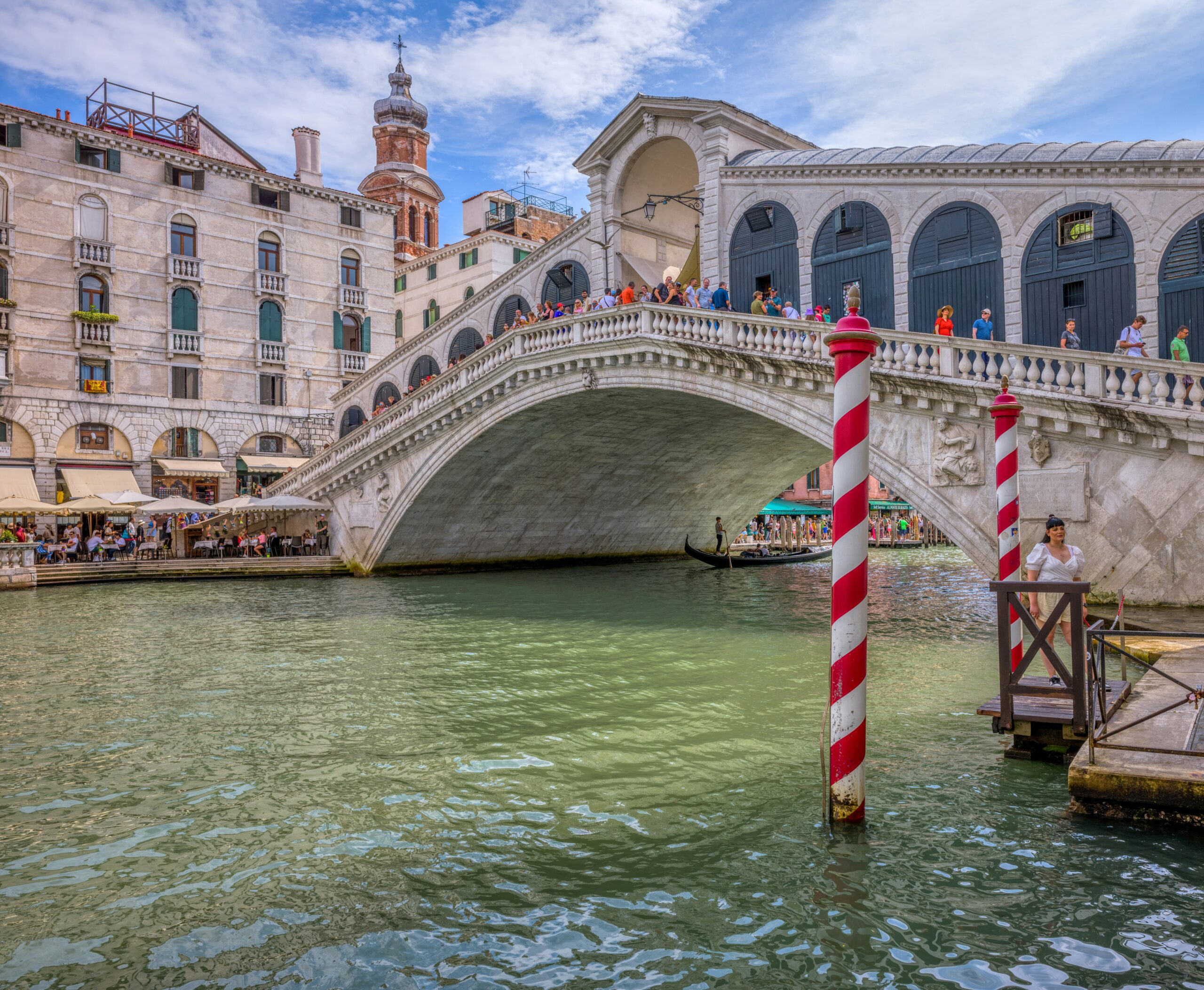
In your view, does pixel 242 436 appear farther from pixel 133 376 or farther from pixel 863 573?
pixel 863 573

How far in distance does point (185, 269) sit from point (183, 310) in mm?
1037

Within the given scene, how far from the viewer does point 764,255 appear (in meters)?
14.7

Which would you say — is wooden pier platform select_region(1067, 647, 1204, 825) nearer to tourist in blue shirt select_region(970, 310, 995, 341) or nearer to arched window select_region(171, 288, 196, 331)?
tourist in blue shirt select_region(970, 310, 995, 341)

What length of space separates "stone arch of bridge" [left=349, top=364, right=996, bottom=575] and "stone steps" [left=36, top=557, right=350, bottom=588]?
99cm

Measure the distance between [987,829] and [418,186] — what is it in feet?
131

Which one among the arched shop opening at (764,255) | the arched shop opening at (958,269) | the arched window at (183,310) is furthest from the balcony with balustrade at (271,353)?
the arched shop opening at (958,269)

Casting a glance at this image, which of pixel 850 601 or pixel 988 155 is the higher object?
pixel 988 155

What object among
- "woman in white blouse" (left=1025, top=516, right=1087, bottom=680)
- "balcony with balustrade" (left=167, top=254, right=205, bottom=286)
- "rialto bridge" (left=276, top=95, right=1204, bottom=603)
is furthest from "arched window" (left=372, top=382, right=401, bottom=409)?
"woman in white blouse" (left=1025, top=516, right=1087, bottom=680)

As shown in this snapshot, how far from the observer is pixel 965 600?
537 inches

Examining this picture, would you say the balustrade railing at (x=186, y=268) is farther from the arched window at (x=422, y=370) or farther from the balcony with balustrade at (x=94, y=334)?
the arched window at (x=422, y=370)

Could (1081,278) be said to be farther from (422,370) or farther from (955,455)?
(422,370)

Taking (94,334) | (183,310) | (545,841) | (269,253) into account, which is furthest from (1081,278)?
(94,334)

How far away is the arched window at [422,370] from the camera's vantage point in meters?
23.5

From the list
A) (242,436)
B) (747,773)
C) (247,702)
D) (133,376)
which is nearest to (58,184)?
(133,376)
